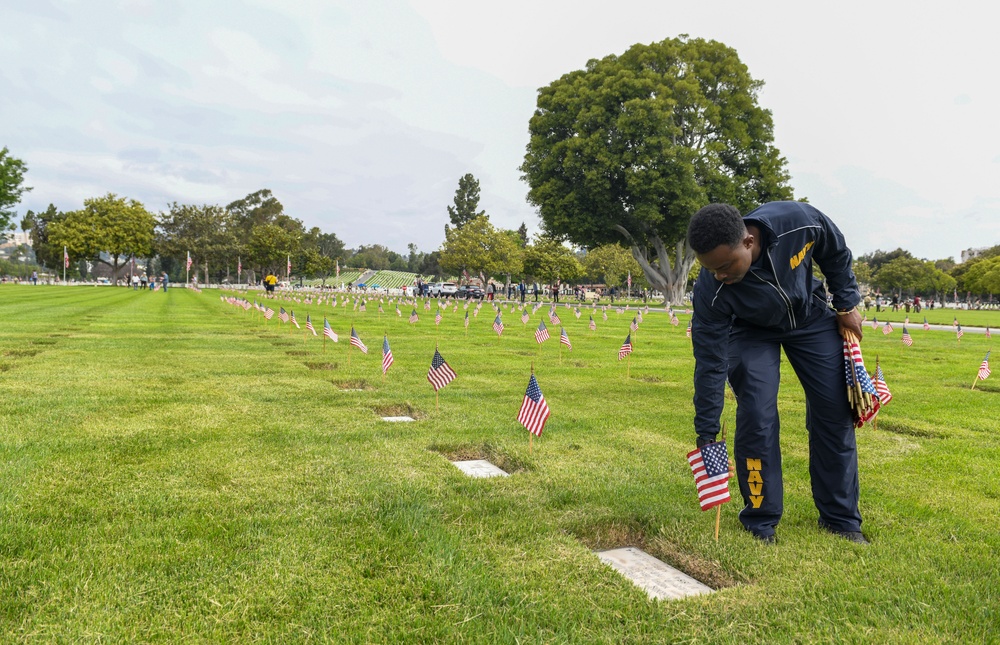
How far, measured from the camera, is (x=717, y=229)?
3092 millimetres

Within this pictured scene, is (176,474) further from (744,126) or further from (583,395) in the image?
(744,126)

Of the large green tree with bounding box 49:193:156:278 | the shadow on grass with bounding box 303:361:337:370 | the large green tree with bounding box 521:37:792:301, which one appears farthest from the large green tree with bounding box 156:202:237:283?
the shadow on grass with bounding box 303:361:337:370

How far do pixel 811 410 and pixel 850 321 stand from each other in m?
0.58

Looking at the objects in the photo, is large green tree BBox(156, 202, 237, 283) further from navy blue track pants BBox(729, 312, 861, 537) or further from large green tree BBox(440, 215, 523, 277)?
navy blue track pants BBox(729, 312, 861, 537)

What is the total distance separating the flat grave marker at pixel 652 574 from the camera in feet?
9.73

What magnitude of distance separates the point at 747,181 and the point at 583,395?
36562 mm

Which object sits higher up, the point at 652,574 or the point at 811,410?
the point at 811,410

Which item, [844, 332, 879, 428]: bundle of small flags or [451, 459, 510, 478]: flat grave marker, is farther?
[451, 459, 510, 478]: flat grave marker

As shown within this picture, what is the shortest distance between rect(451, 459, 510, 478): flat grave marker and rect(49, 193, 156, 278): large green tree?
7920 centimetres

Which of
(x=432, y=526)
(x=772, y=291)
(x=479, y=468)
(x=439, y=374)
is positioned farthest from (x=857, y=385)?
(x=439, y=374)

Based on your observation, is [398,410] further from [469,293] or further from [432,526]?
[469,293]

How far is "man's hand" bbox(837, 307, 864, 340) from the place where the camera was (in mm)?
3538

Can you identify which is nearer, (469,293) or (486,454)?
(486,454)

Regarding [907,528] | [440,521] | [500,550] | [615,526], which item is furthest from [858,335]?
[440,521]
